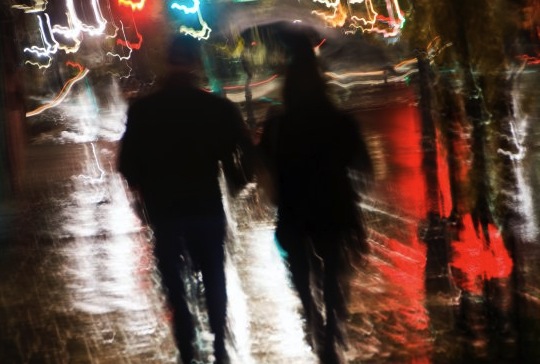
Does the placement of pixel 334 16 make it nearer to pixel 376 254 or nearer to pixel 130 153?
pixel 376 254

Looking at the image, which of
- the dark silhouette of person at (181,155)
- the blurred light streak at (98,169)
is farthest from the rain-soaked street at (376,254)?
the blurred light streak at (98,169)

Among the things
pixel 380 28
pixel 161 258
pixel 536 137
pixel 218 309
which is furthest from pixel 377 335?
pixel 536 137

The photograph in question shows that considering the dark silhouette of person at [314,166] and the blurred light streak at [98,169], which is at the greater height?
the blurred light streak at [98,169]

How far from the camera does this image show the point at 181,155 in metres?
4.07

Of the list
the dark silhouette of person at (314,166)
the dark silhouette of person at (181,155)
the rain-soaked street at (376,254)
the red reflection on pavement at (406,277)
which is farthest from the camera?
the red reflection on pavement at (406,277)

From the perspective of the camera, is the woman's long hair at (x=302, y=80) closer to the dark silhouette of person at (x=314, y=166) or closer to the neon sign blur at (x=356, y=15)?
the dark silhouette of person at (x=314, y=166)

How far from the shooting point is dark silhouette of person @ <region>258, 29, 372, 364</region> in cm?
415

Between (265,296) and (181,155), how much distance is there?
7.29 ft

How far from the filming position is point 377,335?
481 cm

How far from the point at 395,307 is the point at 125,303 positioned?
7.92 ft

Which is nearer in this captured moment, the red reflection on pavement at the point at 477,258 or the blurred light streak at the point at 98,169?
the red reflection on pavement at the point at 477,258

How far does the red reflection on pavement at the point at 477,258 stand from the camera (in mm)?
4664

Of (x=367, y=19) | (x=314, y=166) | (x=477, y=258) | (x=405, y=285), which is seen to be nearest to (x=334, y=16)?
(x=367, y=19)

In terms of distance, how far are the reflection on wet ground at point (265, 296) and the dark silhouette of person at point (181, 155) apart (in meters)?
0.64
